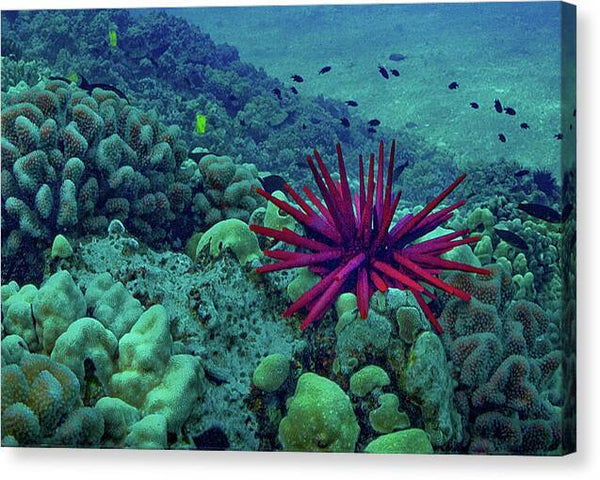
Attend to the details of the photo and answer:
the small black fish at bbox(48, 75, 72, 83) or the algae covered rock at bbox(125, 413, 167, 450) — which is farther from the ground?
the small black fish at bbox(48, 75, 72, 83)

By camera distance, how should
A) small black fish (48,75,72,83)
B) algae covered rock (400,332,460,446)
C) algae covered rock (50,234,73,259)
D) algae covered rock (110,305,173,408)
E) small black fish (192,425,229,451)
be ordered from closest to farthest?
algae covered rock (400,332,460,446) < algae covered rock (110,305,173,408) < small black fish (192,425,229,451) < algae covered rock (50,234,73,259) < small black fish (48,75,72,83)

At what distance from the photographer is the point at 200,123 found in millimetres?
6035

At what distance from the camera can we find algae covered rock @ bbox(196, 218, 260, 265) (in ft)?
19.3

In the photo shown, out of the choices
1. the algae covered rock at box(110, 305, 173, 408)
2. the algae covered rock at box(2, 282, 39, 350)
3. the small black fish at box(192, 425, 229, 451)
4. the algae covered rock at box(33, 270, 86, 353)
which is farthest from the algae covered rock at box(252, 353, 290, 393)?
the algae covered rock at box(2, 282, 39, 350)

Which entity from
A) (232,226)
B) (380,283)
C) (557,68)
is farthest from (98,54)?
(557,68)

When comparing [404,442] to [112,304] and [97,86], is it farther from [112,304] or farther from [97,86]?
[97,86]

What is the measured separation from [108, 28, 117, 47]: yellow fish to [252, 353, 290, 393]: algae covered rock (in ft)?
6.20

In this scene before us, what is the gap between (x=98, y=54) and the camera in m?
6.08

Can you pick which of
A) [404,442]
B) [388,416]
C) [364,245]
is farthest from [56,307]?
[404,442]

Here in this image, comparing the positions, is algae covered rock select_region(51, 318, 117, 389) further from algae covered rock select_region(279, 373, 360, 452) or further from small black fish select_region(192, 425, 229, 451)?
algae covered rock select_region(279, 373, 360, 452)

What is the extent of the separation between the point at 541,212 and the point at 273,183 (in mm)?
1409

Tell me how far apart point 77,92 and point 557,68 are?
2557mm

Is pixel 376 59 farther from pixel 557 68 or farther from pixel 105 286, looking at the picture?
pixel 105 286

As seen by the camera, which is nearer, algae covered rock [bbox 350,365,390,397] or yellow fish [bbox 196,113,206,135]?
algae covered rock [bbox 350,365,390,397]
